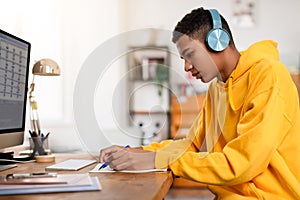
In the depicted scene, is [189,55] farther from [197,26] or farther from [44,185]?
[44,185]

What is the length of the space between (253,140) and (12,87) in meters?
0.77

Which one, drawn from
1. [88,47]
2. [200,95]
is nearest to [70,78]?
[88,47]

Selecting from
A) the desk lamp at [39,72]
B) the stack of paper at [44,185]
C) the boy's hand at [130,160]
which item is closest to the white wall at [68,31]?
the desk lamp at [39,72]

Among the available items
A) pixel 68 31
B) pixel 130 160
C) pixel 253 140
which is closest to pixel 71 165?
pixel 130 160

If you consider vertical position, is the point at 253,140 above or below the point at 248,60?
below

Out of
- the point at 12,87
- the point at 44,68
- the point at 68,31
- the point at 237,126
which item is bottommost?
the point at 237,126

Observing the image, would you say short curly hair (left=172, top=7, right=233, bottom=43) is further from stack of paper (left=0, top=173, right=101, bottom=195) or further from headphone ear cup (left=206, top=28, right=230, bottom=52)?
stack of paper (left=0, top=173, right=101, bottom=195)

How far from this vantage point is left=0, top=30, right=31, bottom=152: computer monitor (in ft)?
4.04

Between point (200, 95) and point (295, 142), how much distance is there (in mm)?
3033

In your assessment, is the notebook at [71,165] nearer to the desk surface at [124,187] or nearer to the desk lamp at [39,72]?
the desk surface at [124,187]

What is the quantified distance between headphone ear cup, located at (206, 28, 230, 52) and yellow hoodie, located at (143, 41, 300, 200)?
0.23 ft

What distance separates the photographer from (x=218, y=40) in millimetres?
1222

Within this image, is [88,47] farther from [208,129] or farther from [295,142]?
[295,142]

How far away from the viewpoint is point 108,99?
1298 millimetres
